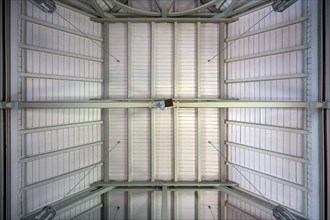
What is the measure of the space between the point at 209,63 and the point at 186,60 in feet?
3.55

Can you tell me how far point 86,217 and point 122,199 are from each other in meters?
1.72

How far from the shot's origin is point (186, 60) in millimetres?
9297

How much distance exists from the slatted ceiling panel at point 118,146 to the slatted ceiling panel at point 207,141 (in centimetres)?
367

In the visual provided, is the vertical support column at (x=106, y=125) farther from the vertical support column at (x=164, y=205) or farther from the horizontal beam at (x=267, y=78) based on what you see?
the horizontal beam at (x=267, y=78)

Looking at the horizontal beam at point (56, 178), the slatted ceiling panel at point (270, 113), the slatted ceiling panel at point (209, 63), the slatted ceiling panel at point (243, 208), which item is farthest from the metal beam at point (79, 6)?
the slatted ceiling panel at point (243, 208)

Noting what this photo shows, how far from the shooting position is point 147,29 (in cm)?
927

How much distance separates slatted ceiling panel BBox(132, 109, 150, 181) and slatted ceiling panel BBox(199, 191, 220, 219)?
2.85 meters

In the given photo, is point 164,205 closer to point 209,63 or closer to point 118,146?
point 118,146

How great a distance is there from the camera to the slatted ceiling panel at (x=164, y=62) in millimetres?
9297

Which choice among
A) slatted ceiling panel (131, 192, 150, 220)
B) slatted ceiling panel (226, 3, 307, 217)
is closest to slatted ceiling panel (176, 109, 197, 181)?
slatted ceiling panel (226, 3, 307, 217)

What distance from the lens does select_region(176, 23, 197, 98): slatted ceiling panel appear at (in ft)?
30.3

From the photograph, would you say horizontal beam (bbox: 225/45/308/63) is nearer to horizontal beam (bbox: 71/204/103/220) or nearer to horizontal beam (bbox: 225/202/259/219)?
horizontal beam (bbox: 225/202/259/219)

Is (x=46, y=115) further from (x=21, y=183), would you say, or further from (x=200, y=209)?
(x=200, y=209)

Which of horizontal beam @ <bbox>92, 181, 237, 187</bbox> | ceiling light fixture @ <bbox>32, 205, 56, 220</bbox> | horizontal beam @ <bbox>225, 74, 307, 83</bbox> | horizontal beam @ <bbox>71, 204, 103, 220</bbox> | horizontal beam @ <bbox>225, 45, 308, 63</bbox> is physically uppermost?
horizontal beam @ <bbox>225, 45, 308, 63</bbox>
